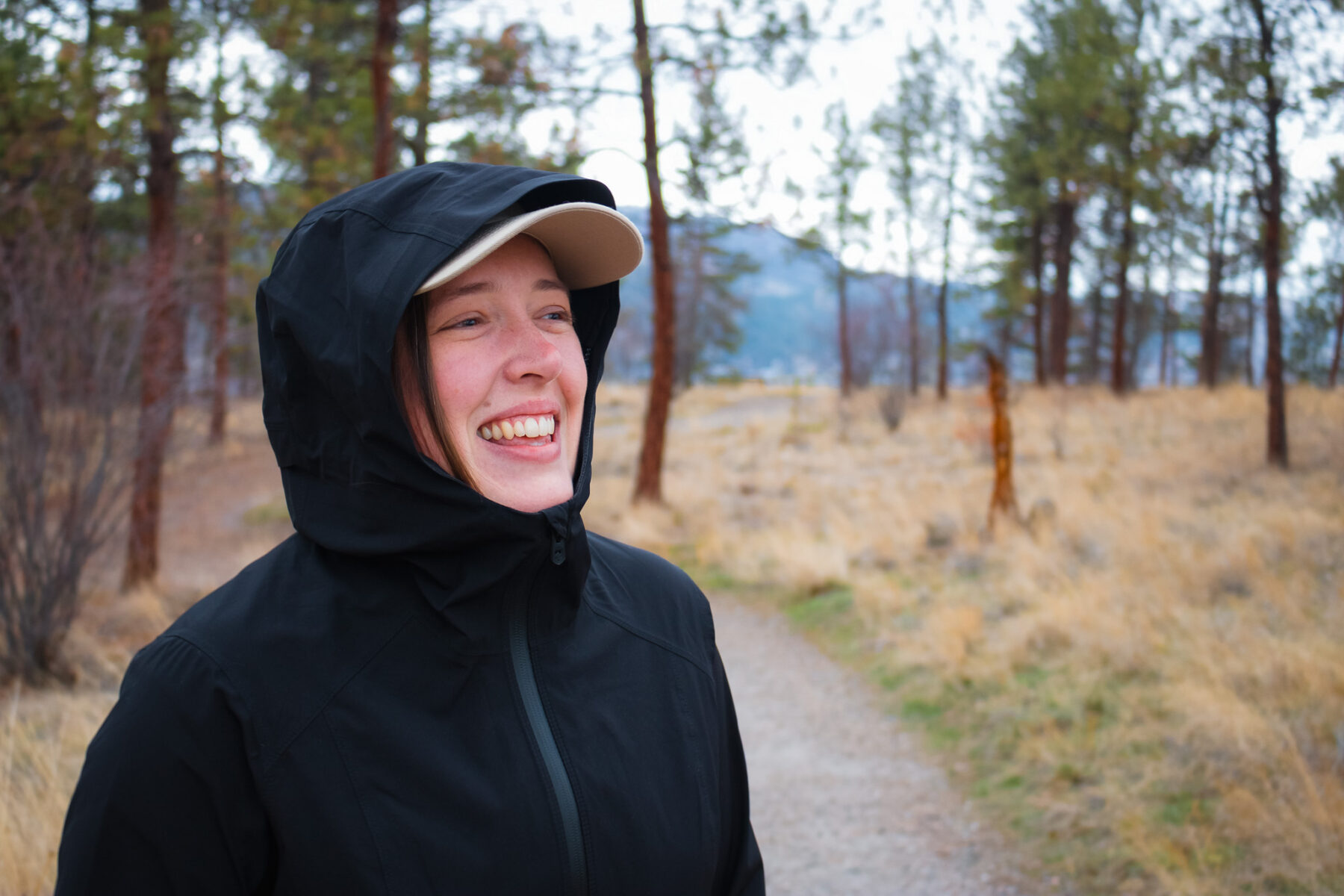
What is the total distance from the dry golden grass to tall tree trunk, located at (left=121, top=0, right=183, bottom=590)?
209 inches

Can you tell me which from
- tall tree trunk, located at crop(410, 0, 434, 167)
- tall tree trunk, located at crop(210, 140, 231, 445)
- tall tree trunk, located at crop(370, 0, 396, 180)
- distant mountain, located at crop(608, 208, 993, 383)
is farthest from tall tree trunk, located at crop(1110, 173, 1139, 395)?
tall tree trunk, located at crop(210, 140, 231, 445)

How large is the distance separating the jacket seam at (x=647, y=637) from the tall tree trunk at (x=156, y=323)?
254 inches

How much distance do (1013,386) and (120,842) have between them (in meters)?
27.4

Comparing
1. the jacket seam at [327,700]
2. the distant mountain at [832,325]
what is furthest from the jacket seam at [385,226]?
the distant mountain at [832,325]

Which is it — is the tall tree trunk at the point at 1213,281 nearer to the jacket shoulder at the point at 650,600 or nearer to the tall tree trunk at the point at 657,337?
the tall tree trunk at the point at 657,337

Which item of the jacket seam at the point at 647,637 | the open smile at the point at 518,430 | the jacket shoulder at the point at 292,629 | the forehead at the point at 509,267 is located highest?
the forehead at the point at 509,267

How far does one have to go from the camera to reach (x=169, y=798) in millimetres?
1131

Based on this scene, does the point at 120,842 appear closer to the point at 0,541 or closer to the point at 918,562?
the point at 0,541

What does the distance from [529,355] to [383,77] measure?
882cm

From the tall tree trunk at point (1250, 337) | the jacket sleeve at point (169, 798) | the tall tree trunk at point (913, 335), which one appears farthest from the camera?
the tall tree trunk at point (1250, 337)

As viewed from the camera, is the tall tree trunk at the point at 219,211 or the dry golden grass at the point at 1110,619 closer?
the dry golden grass at the point at 1110,619

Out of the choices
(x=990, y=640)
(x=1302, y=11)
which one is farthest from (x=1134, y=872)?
(x=1302, y=11)

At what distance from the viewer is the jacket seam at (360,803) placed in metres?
1.19

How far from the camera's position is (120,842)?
1115mm
